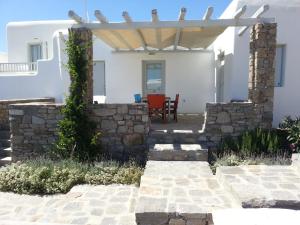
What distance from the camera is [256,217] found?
387cm

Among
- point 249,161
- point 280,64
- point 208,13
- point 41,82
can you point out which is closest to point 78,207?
point 249,161

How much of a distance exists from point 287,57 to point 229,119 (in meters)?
3.31

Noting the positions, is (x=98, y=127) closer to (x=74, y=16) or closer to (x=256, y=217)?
(x=74, y=16)

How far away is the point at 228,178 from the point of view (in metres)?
5.32

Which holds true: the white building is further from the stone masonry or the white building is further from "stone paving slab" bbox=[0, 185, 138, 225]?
"stone paving slab" bbox=[0, 185, 138, 225]

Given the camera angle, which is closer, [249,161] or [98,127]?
[249,161]

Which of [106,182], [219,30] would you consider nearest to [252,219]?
[106,182]

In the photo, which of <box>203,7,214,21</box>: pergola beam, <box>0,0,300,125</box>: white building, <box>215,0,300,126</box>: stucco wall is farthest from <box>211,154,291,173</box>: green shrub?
<box>0,0,300,125</box>: white building

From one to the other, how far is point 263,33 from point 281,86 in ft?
8.45

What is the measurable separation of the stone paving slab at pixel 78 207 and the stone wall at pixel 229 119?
2823 mm

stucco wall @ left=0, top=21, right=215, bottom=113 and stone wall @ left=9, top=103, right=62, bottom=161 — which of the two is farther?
stucco wall @ left=0, top=21, right=215, bottom=113

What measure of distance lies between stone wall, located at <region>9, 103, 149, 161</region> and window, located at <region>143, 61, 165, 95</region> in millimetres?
5095

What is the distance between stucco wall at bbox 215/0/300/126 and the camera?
904 cm

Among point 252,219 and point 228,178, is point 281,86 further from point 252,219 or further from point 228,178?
point 252,219
